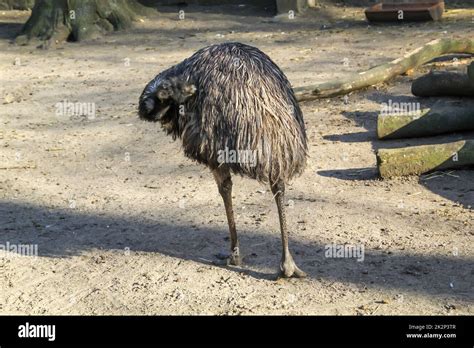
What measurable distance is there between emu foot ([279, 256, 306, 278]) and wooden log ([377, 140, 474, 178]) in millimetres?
1865

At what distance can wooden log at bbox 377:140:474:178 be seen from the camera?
6.65 meters

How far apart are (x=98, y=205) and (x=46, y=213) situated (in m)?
0.39

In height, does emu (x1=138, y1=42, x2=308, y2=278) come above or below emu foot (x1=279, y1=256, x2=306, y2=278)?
above

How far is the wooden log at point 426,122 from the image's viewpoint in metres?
7.46

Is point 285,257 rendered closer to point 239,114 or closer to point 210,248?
point 210,248

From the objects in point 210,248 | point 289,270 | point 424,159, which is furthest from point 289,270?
point 424,159

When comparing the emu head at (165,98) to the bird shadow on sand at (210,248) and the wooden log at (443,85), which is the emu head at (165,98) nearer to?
the bird shadow on sand at (210,248)

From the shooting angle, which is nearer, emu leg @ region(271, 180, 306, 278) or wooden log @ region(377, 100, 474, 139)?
emu leg @ region(271, 180, 306, 278)

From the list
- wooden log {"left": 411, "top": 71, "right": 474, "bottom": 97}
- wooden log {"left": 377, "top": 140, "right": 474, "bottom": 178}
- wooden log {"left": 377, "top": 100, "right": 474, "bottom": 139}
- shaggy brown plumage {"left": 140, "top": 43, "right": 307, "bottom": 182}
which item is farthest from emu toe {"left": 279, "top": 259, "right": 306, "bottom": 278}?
wooden log {"left": 411, "top": 71, "right": 474, "bottom": 97}

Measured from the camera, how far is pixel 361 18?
13070mm

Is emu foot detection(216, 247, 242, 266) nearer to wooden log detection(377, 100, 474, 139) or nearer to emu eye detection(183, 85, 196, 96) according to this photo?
emu eye detection(183, 85, 196, 96)

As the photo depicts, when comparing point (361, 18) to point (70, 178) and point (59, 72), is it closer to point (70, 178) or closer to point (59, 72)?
point (59, 72)

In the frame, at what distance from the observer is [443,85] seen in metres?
8.26

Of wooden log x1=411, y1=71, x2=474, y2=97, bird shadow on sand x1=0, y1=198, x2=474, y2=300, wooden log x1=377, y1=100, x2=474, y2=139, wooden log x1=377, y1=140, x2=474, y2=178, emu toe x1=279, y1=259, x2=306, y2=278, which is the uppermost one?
wooden log x1=411, y1=71, x2=474, y2=97
